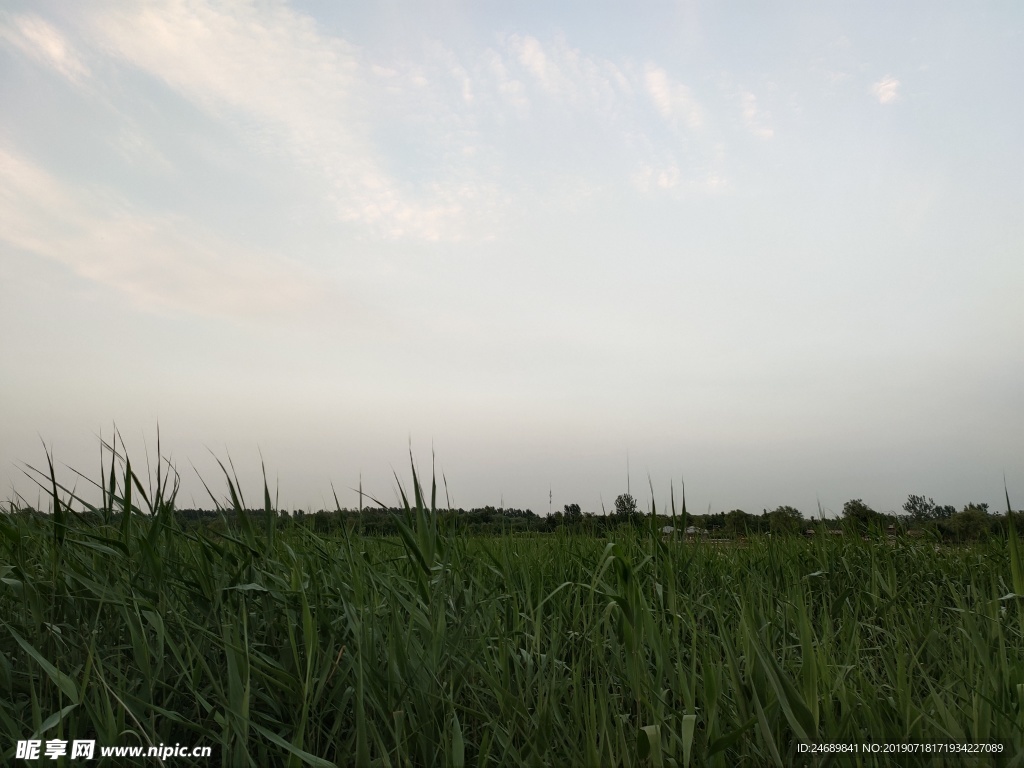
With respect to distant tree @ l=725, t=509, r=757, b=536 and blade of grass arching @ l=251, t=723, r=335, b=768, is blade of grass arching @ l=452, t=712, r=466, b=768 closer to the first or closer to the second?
blade of grass arching @ l=251, t=723, r=335, b=768

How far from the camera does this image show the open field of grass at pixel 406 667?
218 centimetres

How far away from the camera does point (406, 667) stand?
7.97 ft

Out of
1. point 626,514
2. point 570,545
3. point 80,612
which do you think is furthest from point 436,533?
point 626,514

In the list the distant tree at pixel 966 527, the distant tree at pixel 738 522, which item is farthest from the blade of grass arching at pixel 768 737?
the distant tree at pixel 966 527

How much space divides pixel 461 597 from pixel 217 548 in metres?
1.12

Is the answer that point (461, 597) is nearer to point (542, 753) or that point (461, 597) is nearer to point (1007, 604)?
point (542, 753)

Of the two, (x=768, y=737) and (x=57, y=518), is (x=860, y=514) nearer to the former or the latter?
(x=768, y=737)

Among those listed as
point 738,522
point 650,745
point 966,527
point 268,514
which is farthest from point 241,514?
point 966,527

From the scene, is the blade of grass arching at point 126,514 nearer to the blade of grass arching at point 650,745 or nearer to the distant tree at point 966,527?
the blade of grass arching at point 650,745

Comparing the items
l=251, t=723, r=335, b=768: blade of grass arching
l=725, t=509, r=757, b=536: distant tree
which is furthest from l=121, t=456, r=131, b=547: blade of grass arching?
l=725, t=509, r=757, b=536: distant tree

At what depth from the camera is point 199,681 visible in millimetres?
2523

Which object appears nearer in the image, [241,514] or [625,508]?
[241,514]

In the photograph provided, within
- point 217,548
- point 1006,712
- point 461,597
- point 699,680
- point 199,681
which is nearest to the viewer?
point 1006,712

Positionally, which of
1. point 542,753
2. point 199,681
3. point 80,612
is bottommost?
point 542,753
